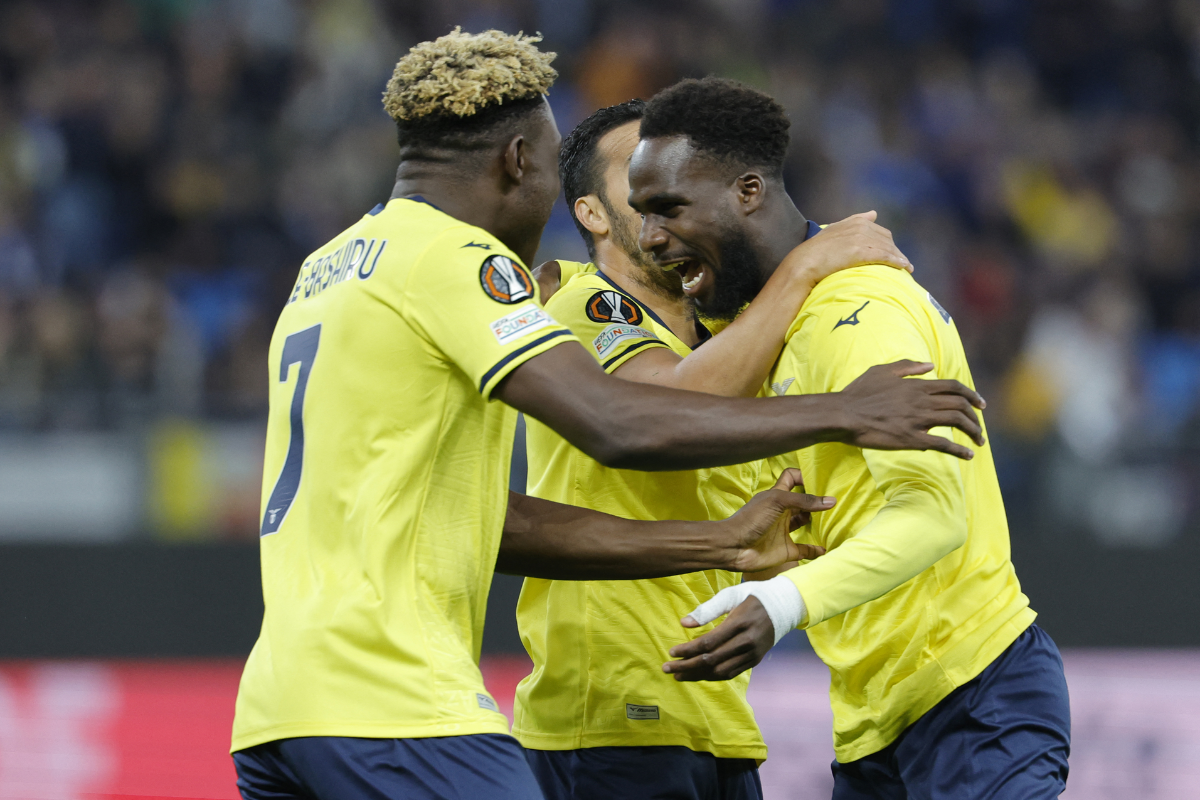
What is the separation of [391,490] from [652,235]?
48.3 inches

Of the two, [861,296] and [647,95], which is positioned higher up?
[647,95]

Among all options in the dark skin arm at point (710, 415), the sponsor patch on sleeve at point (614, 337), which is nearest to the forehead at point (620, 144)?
the sponsor patch on sleeve at point (614, 337)

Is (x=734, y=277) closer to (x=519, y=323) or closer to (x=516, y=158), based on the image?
(x=516, y=158)

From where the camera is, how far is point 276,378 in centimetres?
308

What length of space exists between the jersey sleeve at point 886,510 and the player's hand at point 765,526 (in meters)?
0.22

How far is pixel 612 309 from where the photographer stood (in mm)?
3846

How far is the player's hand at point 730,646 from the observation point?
2.85 m

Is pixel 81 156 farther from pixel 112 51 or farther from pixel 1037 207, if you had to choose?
pixel 1037 207

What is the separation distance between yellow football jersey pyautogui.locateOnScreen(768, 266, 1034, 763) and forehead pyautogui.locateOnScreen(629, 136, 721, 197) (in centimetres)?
45

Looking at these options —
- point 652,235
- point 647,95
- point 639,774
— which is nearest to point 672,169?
point 652,235

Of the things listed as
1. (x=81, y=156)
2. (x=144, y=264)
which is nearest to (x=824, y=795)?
(x=144, y=264)

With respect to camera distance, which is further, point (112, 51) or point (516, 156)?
point (112, 51)

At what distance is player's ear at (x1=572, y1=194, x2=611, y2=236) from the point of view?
4234mm

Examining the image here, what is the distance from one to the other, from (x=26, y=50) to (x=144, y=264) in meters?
2.97
